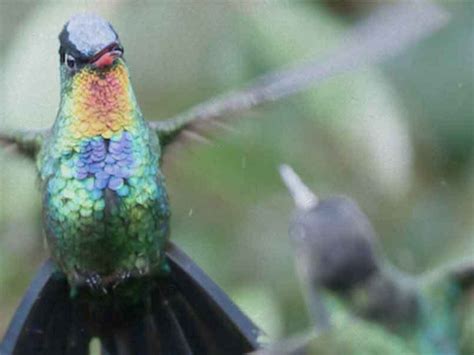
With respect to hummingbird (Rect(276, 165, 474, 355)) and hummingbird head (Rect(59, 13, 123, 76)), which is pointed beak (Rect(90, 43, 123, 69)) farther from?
hummingbird (Rect(276, 165, 474, 355))

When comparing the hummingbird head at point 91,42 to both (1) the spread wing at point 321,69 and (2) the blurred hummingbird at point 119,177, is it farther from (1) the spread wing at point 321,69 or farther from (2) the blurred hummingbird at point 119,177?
(1) the spread wing at point 321,69

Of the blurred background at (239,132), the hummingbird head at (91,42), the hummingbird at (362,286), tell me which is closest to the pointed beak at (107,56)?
the hummingbird head at (91,42)

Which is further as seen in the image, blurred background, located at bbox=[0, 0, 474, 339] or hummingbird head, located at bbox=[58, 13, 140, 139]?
blurred background, located at bbox=[0, 0, 474, 339]

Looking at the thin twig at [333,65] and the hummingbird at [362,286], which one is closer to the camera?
the thin twig at [333,65]

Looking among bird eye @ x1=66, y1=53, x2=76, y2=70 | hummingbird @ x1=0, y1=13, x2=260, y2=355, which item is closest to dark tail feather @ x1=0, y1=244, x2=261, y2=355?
hummingbird @ x1=0, y1=13, x2=260, y2=355

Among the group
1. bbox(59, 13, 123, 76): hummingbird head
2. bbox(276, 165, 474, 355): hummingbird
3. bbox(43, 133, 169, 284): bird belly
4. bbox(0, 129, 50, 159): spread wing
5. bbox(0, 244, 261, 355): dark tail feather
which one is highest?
bbox(59, 13, 123, 76): hummingbird head

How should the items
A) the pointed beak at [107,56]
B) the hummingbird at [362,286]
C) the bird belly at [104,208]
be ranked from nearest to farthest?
1. the pointed beak at [107,56]
2. the bird belly at [104,208]
3. the hummingbird at [362,286]

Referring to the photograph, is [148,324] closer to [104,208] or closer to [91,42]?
[104,208]
